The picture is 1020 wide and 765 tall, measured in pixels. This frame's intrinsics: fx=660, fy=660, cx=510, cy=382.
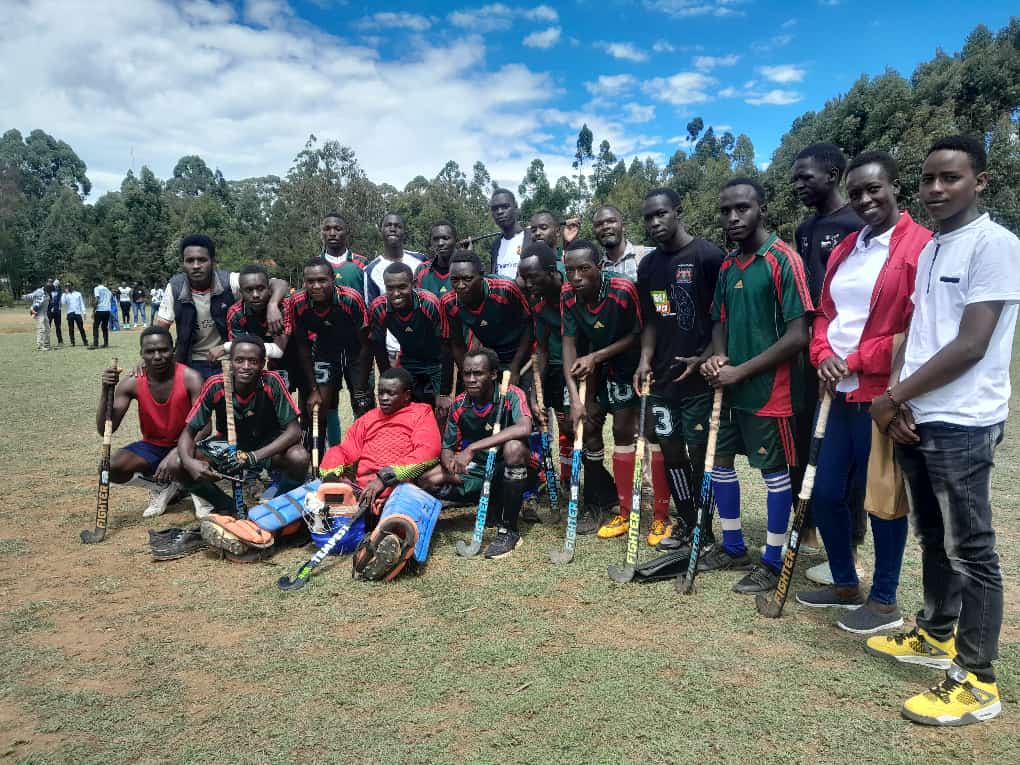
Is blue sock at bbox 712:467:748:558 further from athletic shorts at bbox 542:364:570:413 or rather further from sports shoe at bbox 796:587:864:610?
athletic shorts at bbox 542:364:570:413

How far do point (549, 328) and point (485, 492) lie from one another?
5.33 ft

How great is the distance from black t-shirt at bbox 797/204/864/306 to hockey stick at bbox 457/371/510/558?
243 centimetres

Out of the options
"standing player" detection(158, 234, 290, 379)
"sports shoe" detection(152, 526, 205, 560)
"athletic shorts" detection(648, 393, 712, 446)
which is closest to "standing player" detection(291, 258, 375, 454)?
"standing player" detection(158, 234, 290, 379)

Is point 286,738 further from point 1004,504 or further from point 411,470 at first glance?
point 1004,504

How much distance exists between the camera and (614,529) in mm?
5531

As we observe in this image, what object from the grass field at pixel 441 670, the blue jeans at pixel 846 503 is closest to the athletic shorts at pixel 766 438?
the blue jeans at pixel 846 503

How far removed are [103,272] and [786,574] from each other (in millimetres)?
60417

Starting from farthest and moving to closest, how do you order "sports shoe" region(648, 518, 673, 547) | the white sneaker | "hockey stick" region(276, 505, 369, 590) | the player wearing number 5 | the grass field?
the white sneaker → "sports shoe" region(648, 518, 673, 547) → the player wearing number 5 → "hockey stick" region(276, 505, 369, 590) → the grass field

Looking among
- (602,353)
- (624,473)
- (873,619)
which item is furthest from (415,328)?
(873,619)

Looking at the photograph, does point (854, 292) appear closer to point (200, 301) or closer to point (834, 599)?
point (834, 599)

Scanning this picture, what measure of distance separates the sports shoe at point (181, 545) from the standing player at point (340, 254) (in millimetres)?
3180

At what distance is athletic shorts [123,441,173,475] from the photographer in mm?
6074

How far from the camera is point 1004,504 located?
5887 mm

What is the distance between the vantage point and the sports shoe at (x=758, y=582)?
14.4ft
